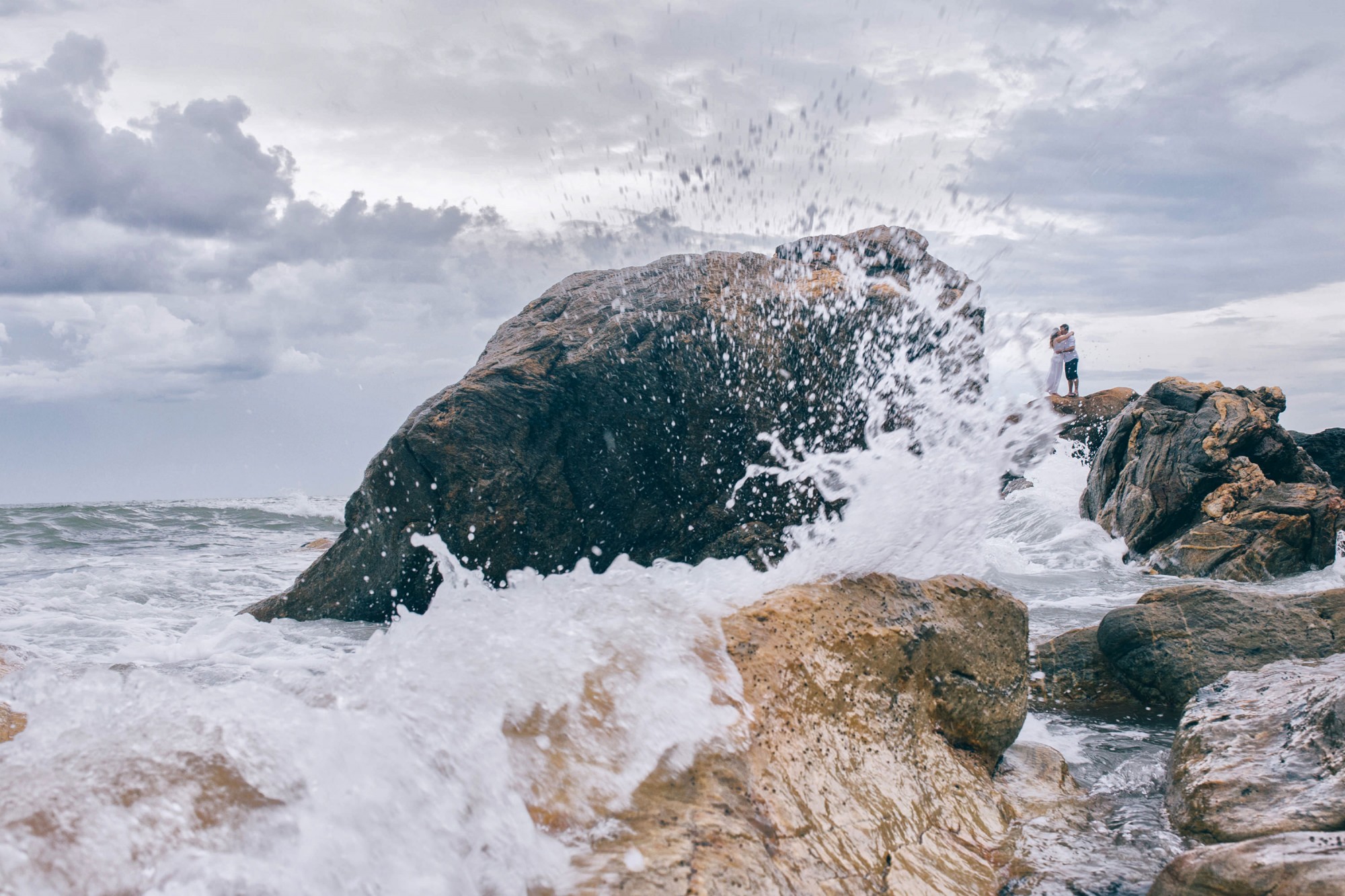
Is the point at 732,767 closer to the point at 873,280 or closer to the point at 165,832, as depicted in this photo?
the point at 165,832

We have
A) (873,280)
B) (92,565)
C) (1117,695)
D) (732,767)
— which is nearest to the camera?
(732,767)

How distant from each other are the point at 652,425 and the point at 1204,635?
4.03 meters

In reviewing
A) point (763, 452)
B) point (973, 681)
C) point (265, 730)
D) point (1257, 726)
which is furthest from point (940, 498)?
point (265, 730)

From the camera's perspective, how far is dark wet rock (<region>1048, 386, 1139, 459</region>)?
15.6m

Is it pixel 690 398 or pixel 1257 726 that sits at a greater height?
pixel 690 398

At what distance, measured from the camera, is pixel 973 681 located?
11.6ft

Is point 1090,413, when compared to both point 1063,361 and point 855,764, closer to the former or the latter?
point 1063,361

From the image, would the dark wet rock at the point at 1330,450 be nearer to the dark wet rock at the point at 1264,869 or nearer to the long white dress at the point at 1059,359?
the long white dress at the point at 1059,359

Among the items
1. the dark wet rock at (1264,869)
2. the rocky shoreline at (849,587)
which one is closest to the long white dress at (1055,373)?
the rocky shoreline at (849,587)

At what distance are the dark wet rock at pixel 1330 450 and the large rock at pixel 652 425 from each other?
936 cm

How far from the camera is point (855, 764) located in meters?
2.90

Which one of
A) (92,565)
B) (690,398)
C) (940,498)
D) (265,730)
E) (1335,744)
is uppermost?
(690,398)

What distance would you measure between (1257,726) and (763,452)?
396 centimetres

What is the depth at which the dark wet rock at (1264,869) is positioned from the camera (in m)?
2.15
